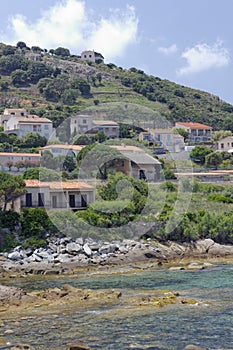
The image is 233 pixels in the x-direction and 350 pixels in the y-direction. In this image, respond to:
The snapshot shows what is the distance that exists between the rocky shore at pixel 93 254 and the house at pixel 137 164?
13.3 meters

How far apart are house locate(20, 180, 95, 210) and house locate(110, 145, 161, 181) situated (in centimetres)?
750

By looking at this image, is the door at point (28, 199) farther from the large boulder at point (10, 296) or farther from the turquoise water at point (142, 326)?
the large boulder at point (10, 296)

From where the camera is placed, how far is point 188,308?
18891 millimetres

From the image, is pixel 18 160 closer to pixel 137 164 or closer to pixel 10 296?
pixel 137 164

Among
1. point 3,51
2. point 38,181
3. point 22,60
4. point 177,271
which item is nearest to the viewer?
point 177,271

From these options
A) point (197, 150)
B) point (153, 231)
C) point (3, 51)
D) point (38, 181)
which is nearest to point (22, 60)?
point (3, 51)

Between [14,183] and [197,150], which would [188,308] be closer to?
[14,183]

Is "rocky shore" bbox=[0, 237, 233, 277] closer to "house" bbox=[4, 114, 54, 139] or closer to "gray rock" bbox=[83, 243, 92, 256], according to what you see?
"gray rock" bbox=[83, 243, 92, 256]

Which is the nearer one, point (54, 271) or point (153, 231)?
point (54, 271)

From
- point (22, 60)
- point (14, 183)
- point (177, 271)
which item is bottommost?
point (177, 271)

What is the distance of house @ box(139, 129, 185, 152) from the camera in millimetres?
61562

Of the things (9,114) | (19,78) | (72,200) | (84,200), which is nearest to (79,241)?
(72,200)

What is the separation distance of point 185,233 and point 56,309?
694 inches

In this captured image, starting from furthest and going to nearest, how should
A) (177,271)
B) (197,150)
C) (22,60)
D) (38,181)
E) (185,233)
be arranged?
1. (22,60)
2. (197,150)
3. (38,181)
4. (185,233)
5. (177,271)
